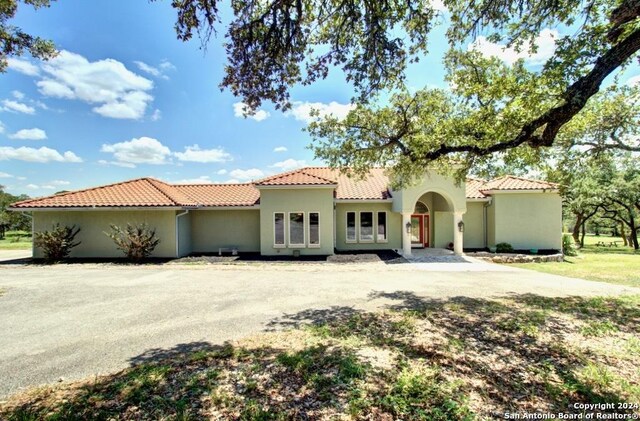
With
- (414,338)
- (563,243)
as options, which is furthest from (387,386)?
(563,243)

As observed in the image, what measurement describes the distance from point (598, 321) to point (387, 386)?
5688 millimetres

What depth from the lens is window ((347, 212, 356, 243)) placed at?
20.8 meters

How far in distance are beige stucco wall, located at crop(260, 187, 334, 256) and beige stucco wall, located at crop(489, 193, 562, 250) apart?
440 inches

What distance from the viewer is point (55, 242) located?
17.2m

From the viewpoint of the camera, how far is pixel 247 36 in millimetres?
6223

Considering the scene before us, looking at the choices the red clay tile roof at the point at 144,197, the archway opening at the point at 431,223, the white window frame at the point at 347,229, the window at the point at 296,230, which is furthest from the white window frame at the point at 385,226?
the red clay tile roof at the point at 144,197

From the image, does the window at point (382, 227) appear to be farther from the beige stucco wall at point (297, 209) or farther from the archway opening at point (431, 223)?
the beige stucco wall at point (297, 209)

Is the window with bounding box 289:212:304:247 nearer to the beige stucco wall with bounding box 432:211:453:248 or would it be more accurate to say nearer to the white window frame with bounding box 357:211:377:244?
the white window frame with bounding box 357:211:377:244

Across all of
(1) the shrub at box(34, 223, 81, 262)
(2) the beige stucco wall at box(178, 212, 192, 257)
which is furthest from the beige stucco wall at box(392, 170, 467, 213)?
(1) the shrub at box(34, 223, 81, 262)

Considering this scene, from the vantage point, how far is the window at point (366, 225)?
825 inches

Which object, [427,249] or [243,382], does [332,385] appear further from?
[427,249]

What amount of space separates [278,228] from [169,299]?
9.96m

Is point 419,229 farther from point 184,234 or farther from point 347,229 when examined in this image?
point 184,234

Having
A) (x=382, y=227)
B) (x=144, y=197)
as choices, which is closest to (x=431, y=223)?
(x=382, y=227)
